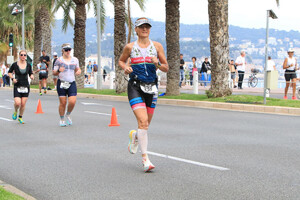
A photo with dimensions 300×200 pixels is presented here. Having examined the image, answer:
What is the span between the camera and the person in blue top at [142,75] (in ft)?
23.8

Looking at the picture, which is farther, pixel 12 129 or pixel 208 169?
pixel 12 129

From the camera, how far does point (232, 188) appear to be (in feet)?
19.9

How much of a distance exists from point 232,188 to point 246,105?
1165 centimetres

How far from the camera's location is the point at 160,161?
7855 millimetres

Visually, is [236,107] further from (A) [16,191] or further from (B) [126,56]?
(A) [16,191]

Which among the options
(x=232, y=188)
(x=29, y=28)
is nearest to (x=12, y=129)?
(x=232, y=188)

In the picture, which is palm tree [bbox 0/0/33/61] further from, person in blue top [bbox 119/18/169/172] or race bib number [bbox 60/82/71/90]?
person in blue top [bbox 119/18/169/172]

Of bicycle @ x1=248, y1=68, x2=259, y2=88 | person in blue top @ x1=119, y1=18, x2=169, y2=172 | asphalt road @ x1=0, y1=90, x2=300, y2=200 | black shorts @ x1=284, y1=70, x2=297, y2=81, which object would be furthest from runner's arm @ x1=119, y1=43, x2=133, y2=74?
bicycle @ x1=248, y1=68, x2=259, y2=88

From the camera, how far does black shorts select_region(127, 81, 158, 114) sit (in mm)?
7281

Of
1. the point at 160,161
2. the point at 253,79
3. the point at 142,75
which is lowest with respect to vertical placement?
the point at 160,161

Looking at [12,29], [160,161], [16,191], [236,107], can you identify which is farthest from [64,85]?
[12,29]

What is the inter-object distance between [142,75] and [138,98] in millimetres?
317

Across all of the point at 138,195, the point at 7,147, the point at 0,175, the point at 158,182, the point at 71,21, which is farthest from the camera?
the point at 71,21

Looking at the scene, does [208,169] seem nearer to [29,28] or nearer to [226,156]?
[226,156]
